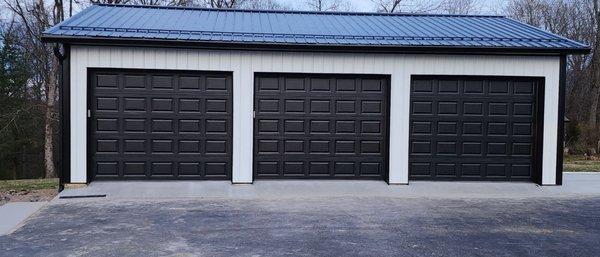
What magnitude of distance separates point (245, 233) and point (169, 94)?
14.6ft

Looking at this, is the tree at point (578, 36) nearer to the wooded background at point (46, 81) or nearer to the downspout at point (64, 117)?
the wooded background at point (46, 81)

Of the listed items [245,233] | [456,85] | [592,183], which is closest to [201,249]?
[245,233]

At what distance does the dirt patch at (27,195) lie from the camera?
950 centimetres

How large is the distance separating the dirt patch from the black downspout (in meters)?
0.46

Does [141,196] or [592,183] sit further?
[592,183]

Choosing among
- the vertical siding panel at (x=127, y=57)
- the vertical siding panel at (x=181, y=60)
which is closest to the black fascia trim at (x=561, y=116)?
the vertical siding panel at (x=181, y=60)

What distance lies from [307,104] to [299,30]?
5.80 feet

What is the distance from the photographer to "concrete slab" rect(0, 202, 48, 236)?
6.94 metres

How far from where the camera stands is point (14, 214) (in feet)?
25.3

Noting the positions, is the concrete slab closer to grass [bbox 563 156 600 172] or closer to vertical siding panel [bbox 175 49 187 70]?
vertical siding panel [bbox 175 49 187 70]

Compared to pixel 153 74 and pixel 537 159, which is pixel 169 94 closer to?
pixel 153 74

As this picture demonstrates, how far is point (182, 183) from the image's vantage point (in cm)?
1003

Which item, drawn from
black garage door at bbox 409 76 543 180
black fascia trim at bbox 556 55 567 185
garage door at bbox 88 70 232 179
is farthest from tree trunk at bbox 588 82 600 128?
garage door at bbox 88 70 232 179

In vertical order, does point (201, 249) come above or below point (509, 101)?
below
